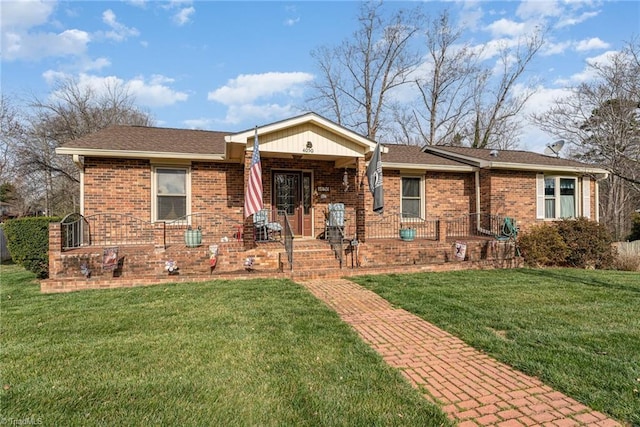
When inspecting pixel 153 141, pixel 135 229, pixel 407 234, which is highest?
pixel 153 141

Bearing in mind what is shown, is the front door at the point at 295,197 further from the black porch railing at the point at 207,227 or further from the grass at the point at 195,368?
the grass at the point at 195,368

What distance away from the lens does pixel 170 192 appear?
33.7ft

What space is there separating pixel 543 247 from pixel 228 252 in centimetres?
910

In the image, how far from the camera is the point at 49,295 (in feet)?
21.9

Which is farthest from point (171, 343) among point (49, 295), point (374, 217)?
point (374, 217)

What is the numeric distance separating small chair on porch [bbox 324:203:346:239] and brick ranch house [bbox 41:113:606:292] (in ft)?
0.15

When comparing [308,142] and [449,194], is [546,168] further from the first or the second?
[308,142]

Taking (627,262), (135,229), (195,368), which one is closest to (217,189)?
(135,229)

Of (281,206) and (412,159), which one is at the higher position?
(412,159)

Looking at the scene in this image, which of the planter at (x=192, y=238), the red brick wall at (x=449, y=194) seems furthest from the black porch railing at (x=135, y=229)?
the red brick wall at (x=449, y=194)

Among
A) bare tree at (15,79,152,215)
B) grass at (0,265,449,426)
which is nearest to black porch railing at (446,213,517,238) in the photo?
grass at (0,265,449,426)

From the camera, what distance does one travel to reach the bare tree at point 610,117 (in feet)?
31.1

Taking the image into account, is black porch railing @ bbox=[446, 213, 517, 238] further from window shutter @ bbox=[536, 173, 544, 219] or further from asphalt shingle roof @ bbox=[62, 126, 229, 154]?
asphalt shingle roof @ bbox=[62, 126, 229, 154]

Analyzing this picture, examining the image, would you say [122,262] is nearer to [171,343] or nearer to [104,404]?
[171,343]
